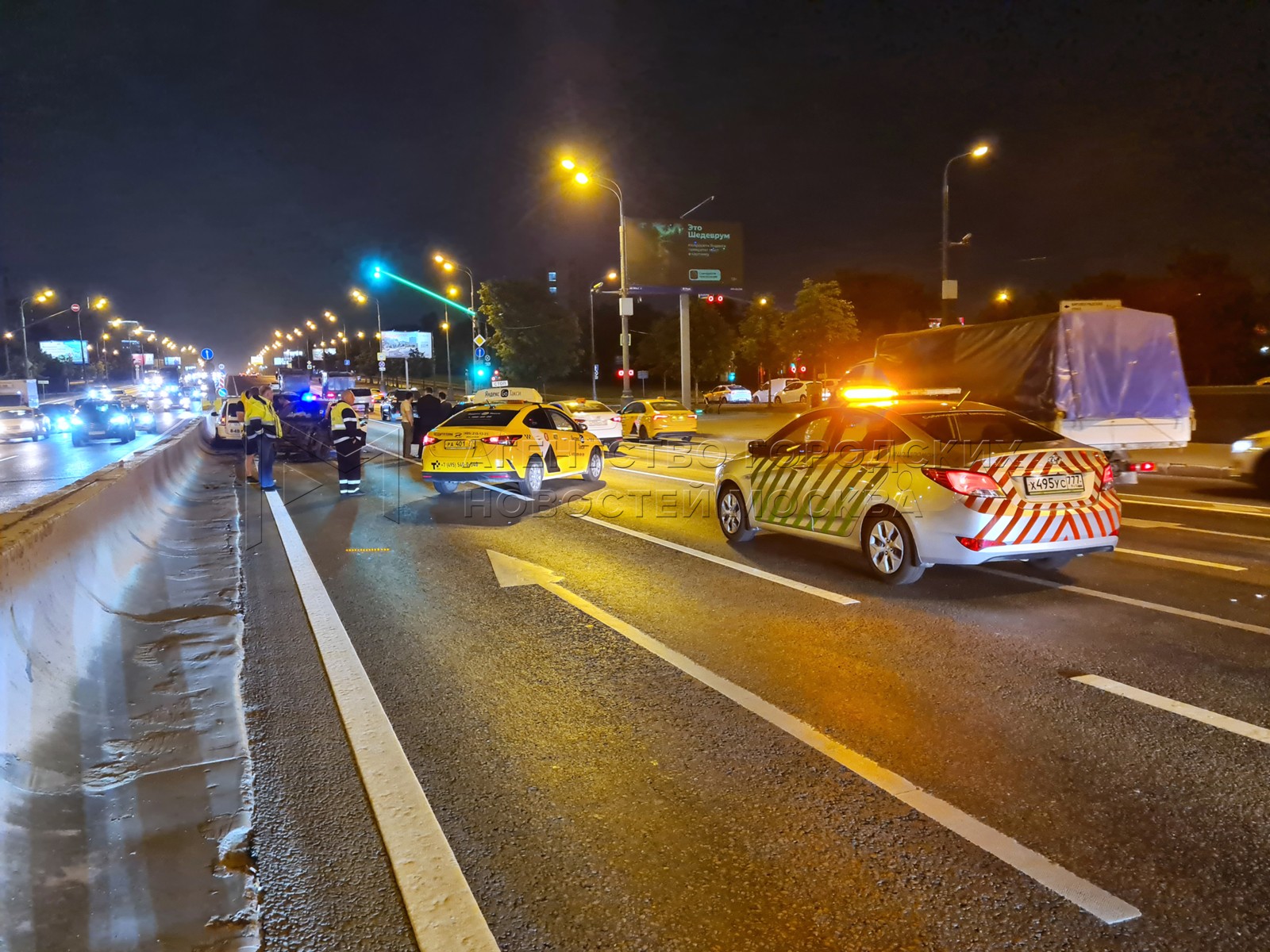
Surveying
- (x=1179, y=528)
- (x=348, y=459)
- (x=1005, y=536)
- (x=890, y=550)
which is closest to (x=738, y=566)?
(x=890, y=550)

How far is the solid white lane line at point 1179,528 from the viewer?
32.0ft

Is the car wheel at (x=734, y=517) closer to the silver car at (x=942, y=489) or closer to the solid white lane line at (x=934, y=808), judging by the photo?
the silver car at (x=942, y=489)

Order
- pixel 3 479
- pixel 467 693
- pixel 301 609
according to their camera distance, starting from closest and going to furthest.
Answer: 1. pixel 467 693
2. pixel 301 609
3. pixel 3 479

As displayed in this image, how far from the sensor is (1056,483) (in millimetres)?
7234

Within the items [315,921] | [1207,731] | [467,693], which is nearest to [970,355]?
[1207,731]

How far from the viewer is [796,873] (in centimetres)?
326

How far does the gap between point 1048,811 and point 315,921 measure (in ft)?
9.78

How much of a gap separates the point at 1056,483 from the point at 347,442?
37.7 feet

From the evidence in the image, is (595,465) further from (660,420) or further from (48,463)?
(48,463)

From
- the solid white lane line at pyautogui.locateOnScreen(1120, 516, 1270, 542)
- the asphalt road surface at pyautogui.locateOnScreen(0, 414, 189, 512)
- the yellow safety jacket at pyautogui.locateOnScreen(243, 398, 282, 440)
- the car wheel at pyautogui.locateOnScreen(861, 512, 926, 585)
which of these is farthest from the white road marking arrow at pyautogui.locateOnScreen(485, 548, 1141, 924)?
the yellow safety jacket at pyautogui.locateOnScreen(243, 398, 282, 440)

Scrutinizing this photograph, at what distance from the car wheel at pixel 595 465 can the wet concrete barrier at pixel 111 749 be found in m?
9.62

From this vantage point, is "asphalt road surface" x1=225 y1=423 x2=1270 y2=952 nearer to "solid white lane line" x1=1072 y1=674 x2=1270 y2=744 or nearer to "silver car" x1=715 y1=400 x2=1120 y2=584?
"solid white lane line" x1=1072 y1=674 x2=1270 y2=744

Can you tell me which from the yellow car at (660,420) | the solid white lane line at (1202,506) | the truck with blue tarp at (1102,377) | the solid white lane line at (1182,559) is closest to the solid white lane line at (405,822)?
the solid white lane line at (1182,559)

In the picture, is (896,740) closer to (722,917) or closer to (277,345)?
(722,917)
